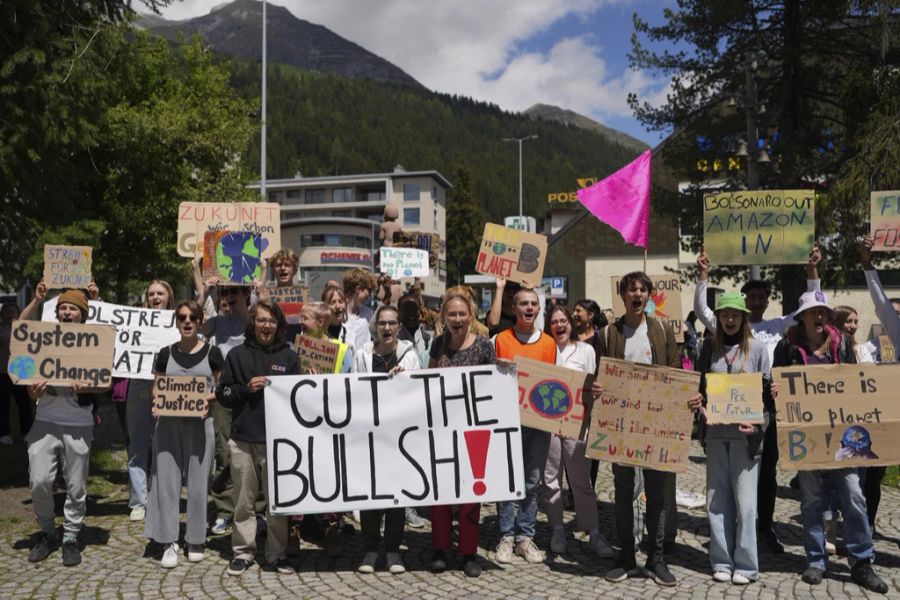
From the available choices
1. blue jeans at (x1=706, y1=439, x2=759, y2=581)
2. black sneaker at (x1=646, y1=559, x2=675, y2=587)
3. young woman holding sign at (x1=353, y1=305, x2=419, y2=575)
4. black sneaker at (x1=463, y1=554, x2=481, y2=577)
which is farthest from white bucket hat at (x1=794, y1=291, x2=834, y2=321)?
black sneaker at (x1=463, y1=554, x2=481, y2=577)

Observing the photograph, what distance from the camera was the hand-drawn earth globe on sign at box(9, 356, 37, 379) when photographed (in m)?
5.53

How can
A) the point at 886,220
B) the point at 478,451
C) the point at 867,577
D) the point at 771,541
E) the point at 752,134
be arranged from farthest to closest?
the point at 752,134 < the point at 886,220 < the point at 771,541 < the point at 478,451 < the point at 867,577

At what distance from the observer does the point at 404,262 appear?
10062 millimetres

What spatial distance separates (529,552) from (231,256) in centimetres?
393

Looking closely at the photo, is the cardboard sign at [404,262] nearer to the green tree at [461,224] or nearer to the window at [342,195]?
the green tree at [461,224]

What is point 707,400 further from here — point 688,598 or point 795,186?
point 795,186

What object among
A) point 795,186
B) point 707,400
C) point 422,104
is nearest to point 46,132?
point 707,400

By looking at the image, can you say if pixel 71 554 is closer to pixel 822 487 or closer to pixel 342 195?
pixel 822 487

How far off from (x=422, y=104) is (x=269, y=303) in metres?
189

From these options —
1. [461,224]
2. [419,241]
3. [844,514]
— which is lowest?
[844,514]

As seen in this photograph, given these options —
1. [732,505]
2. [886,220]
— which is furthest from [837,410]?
[886,220]

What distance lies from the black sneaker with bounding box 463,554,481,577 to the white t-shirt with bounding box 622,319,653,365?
188cm

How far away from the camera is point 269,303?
556cm

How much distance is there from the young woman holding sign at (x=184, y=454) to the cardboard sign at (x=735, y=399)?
3647 millimetres
